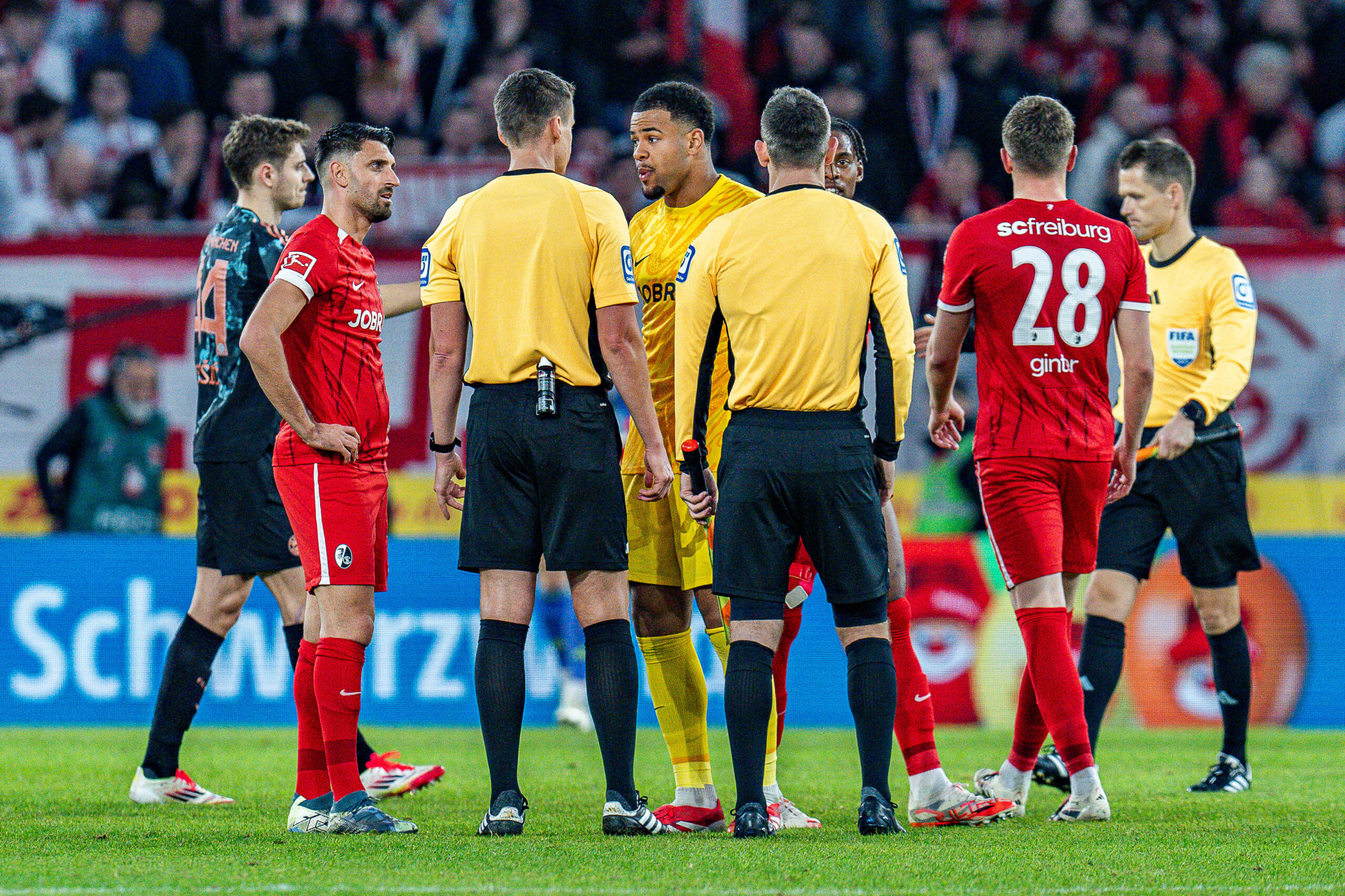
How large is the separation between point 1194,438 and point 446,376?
3278 mm

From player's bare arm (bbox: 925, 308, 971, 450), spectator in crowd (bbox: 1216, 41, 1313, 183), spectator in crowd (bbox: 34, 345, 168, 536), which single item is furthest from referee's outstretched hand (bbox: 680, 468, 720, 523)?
spectator in crowd (bbox: 1216, 41, 1313, 183)

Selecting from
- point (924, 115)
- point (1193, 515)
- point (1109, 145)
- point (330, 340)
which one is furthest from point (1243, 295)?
point (924, 115)

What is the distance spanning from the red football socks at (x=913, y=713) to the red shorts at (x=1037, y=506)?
451mm

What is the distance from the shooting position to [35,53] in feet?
43.9

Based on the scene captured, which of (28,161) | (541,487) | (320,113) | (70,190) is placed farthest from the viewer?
(320,113)

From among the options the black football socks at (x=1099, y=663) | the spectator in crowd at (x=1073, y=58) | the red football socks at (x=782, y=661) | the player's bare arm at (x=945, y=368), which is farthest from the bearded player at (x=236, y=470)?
the spectator in crowd at (x=1073, y=58)

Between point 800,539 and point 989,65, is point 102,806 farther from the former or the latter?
point 989,65

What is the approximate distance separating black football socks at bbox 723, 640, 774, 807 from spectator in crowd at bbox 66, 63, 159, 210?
9601 millimetres

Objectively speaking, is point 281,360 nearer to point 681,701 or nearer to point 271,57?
point 681,701

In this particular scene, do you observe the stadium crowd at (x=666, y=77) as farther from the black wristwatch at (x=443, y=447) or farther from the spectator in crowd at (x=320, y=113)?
the black wristwatch at (x=443, y=447)

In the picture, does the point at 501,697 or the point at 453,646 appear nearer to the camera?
the point at 501,697

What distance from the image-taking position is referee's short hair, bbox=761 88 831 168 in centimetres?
491

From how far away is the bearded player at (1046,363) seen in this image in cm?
529

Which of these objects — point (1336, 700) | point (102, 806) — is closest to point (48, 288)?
point (102, 806)
